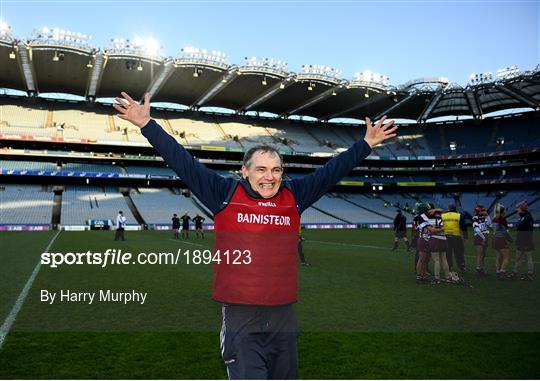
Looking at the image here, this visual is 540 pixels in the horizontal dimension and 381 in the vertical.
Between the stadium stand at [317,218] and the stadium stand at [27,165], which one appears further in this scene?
the stadium stand at [27,165]

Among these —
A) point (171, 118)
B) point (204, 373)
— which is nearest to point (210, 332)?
point (204, 373)

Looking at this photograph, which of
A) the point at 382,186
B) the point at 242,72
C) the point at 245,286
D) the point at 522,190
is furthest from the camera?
the point at 382,186

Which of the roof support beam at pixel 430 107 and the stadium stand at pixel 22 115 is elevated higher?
the roof support beam at pixel 430 107

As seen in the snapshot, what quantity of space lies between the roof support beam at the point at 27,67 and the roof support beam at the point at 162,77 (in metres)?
12.4

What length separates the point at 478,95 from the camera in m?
56.0

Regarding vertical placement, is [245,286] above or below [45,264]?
above

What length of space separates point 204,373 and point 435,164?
216 feet

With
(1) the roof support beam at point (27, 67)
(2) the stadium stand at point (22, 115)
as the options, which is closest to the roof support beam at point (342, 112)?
(2) the stadium stand at point (22, 115)

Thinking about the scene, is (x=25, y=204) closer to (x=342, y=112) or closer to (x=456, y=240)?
(x=342, y=112)

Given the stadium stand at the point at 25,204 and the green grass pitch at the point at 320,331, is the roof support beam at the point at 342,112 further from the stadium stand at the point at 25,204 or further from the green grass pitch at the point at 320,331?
the green grass pitch at the point at 320,331

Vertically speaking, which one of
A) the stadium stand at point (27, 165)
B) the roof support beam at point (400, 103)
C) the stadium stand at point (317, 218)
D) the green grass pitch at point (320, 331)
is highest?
the roof support beam at point (400, 103)

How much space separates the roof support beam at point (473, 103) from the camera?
5541 centimetres

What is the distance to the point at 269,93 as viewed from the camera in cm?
5447

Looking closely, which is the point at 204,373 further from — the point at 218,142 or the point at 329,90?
the point at 218,142
